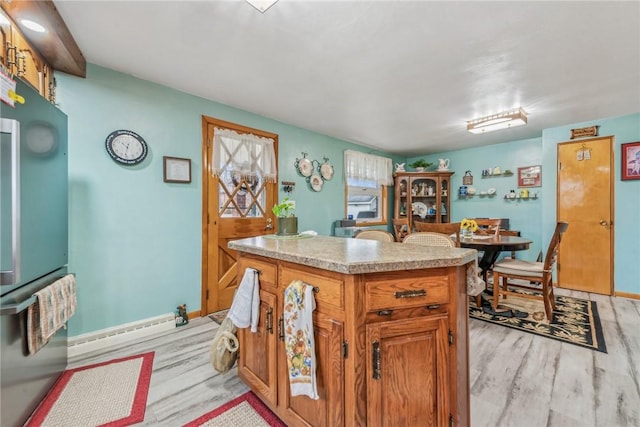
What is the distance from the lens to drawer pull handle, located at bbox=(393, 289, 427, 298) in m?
1.12

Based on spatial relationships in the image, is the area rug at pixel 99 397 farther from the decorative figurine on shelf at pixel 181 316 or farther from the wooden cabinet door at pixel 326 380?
the wooden cabinet door at pixel 326 380

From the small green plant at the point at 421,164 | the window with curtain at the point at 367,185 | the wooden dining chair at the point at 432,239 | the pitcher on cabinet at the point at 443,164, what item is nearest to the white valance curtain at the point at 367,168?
the window with curtain at the point at 367,185

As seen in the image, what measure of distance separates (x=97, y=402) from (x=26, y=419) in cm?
30

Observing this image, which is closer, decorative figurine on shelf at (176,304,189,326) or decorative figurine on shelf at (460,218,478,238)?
decorative figurine on shelf at (176,304,189,326)

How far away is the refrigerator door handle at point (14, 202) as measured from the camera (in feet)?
3.72

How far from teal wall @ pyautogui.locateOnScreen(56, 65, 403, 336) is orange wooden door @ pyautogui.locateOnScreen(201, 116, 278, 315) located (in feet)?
0.28

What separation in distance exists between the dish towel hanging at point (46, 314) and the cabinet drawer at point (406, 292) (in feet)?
5.70

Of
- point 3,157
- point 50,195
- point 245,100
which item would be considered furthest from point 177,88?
point 3,157

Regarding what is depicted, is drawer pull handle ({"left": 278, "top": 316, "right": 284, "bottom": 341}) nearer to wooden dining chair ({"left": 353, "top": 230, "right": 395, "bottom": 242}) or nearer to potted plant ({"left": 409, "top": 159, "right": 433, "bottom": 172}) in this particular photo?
wooden dining chair ({"left": 353, "top": 230, "right": 395, "bottom": 242})

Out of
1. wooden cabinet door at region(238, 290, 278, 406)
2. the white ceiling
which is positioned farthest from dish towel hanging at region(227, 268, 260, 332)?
the white ceiling

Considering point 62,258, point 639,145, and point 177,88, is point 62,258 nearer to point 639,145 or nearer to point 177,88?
point 177,88

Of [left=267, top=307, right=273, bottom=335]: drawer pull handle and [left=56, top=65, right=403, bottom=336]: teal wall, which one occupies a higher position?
[left=56, top=65, right=403, bottom=336]: teal wall

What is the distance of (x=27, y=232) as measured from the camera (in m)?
1.31

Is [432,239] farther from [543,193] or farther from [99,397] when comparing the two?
[543,193]
